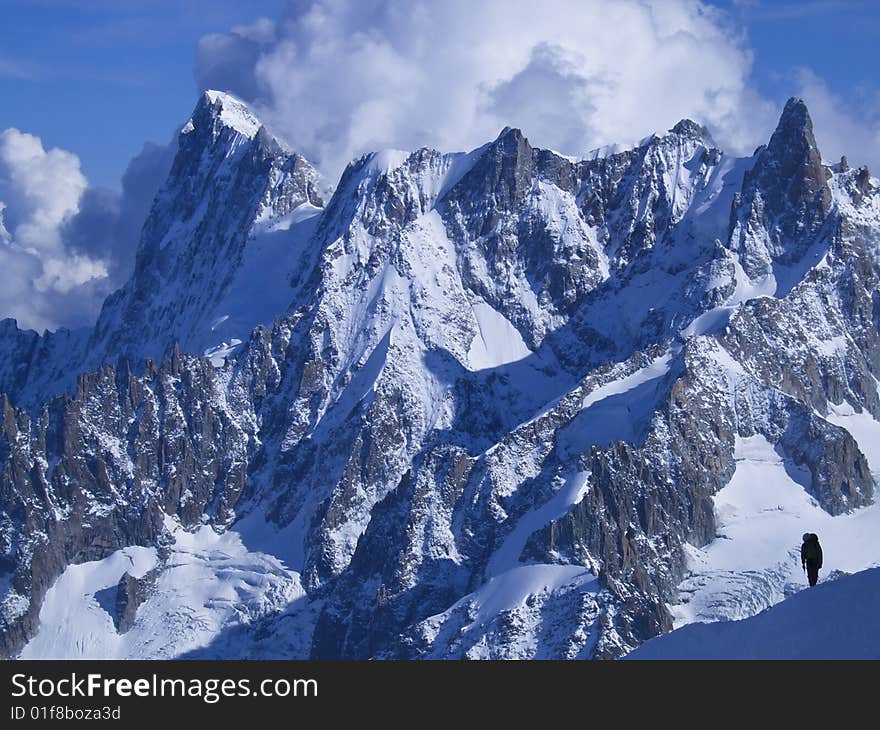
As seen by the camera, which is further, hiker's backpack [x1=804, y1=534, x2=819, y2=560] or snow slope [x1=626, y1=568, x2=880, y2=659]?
hiker's backpack [x1=804, y1=534, x2=819, y2=560]

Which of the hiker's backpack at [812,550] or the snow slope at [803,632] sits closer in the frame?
the snow slope at [803,632]

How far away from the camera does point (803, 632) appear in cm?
11156

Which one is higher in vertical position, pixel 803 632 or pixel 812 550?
pixel 812 550

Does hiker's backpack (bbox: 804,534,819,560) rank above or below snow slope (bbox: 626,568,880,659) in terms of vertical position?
above

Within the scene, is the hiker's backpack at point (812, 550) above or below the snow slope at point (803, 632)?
above

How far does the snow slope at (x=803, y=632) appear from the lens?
10856cm

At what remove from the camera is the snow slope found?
108562mm

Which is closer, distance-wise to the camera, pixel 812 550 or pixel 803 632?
pixel 803 632
